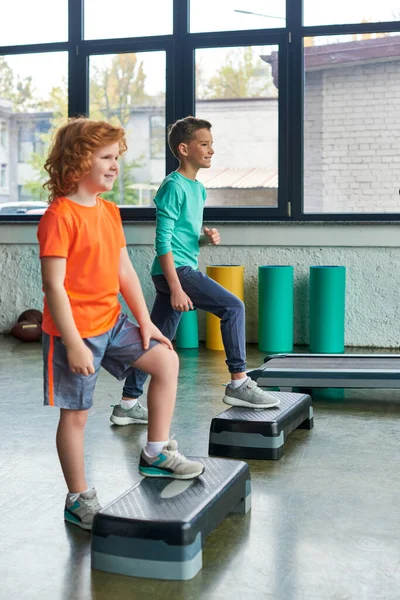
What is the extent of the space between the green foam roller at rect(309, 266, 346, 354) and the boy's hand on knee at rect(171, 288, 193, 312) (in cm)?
269

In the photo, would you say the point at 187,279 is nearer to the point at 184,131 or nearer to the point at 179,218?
the point at 179,218

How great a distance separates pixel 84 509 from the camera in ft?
8.53

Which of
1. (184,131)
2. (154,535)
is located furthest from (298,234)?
(154,535)

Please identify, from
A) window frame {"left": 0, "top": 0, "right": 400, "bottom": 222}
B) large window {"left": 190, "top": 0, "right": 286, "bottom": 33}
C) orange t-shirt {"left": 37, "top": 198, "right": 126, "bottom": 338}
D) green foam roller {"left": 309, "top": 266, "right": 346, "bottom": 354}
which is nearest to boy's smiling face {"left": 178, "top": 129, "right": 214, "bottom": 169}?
orange t-shirt {"left": 37, "top": 198, "right": 126, "bottom": 338}

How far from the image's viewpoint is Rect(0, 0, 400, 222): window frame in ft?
21.2

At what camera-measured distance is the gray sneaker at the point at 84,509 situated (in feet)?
8.50

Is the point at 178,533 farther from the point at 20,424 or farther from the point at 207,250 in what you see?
the point at 207,250

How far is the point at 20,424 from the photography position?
397 cm

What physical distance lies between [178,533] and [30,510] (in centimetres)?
76

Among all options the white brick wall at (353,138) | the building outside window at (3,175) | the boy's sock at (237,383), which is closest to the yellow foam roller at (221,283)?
the white brick wall at (353,138)

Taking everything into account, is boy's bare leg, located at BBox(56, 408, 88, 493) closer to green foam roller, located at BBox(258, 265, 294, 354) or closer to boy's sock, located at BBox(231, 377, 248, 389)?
boy's sock, located at BBox(231, 377, 248, 389)

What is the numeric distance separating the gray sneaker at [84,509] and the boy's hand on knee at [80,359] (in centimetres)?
47

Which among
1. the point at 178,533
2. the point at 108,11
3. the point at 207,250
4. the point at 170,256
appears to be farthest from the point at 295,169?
the point at 178,533

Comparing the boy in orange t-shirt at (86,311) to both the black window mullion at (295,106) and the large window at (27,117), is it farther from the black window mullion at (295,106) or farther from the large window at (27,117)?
the large window at (27,117)
